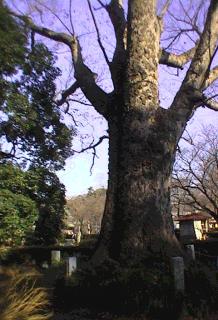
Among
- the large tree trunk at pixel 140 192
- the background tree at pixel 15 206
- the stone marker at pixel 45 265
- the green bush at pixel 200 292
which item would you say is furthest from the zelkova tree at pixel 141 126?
the stone marker at pixel 45 265

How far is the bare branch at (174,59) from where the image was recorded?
1533 centimetres

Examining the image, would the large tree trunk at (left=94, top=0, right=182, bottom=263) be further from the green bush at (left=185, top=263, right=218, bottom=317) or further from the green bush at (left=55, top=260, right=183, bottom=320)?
the green bush at (left=185, top=263, right=218, bottom=317)

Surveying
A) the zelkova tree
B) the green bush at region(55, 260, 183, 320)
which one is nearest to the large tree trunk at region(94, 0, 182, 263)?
the zelkova tree

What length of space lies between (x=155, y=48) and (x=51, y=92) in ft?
33.8

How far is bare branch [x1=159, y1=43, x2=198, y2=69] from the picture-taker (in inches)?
603

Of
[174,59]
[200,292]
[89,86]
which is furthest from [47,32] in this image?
[200,292]

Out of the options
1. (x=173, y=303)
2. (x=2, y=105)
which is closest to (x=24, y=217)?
(x=2, y=105)

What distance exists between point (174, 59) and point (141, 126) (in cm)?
460

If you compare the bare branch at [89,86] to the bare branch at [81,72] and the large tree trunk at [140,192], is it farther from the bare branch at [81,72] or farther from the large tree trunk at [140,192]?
the large tree trunk at [140,192]

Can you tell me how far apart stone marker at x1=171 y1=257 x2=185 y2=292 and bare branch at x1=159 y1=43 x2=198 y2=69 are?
26.6 feet

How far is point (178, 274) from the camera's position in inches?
346

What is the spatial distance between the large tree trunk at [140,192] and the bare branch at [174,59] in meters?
3.70

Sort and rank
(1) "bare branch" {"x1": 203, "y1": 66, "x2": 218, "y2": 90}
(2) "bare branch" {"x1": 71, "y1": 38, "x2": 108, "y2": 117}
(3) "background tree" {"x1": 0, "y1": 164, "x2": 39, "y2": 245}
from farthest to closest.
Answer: (3) "background tree" {"x1": 0, "y1": 164, "x2": 39, "y2": 245} → (1) "bare branch" {"x1": 203, "y1": 66, "x2": 218, "y2": 90} → (2) "bare branch" {"x1": 71, "y1": 38, "x2": 108, "y2": 117}

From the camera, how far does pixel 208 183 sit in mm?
42469
